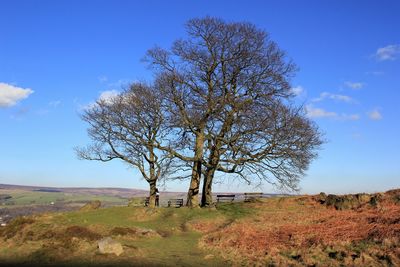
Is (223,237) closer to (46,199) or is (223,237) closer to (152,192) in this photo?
(152,192)

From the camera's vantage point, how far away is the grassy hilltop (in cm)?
1638

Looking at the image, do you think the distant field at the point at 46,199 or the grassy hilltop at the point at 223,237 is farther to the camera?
the distant field at the point at 46,199

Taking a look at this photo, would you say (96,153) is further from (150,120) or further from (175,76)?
(175,76)

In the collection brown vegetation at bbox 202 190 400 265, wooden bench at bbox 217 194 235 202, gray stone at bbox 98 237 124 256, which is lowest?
gray stone at bbox 98 237 124 256

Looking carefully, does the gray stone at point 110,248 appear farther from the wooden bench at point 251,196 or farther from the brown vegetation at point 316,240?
the wooden bench at point 251,196

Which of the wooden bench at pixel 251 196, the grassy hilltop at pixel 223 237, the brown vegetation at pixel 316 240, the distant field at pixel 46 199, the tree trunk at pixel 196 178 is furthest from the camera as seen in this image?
the distant field at pixel 46 199

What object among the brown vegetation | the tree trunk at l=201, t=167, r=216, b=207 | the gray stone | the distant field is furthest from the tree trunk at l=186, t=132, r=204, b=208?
the distant field

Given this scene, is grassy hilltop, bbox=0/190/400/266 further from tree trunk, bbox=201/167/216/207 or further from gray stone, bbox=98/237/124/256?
tree trunk, bbox=201/167/216/207

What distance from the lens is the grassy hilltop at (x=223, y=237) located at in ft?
53.7

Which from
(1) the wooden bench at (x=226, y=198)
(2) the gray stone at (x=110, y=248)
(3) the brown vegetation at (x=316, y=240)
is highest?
(1) the wooden bench at (x=226, y=198)

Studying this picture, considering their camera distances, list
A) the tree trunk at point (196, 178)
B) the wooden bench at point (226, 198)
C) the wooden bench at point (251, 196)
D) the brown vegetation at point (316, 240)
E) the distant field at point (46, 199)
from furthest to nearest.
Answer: the distant field at point (46, 199) < the wooden bench at point (226, 198) < the wooden bench at point (251, 196) < the tree trunk at point (196, 178) < the brown vegetation at point (316, 240)

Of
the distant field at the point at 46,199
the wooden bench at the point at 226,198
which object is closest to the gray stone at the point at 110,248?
the wooden bench at the point at 226,198

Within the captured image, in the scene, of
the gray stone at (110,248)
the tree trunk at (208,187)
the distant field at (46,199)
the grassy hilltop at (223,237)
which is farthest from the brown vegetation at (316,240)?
the distant field at (46,199)

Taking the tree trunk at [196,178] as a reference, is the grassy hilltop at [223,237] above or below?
below
